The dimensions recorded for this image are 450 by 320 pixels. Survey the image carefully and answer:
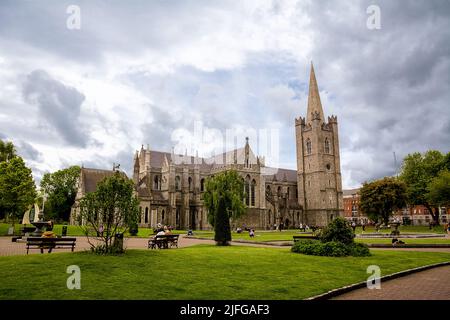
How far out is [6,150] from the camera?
52.8 m

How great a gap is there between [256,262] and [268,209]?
210ft

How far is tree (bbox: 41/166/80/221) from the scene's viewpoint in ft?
248

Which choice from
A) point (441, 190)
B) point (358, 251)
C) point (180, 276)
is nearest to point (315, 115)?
point (441, 190)

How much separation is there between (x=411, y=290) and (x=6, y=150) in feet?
188

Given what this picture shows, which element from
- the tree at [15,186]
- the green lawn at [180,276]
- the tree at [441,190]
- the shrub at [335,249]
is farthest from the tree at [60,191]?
the tree at [441,190]

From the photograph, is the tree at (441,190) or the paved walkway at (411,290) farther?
the tree at (441,190)

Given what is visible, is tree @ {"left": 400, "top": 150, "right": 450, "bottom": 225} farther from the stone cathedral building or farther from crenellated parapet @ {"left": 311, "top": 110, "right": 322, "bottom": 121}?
crenellated parapet @ {"left": 311, "top": 110, "right": 322, "bottom": 121}

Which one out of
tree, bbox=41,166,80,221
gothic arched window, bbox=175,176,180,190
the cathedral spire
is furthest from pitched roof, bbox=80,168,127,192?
the cathedral spire

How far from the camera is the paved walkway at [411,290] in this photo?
1036 centimetres

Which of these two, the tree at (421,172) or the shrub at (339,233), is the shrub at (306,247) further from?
the tree at (421,172)

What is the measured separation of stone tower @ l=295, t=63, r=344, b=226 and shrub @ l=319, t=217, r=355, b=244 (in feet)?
212

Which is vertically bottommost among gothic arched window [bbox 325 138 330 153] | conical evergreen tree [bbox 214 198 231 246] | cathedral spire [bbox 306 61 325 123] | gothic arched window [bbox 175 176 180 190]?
conical evergreen tree [bbox 214 198 231 246]

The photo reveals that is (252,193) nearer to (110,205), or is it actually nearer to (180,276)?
(110,205)
